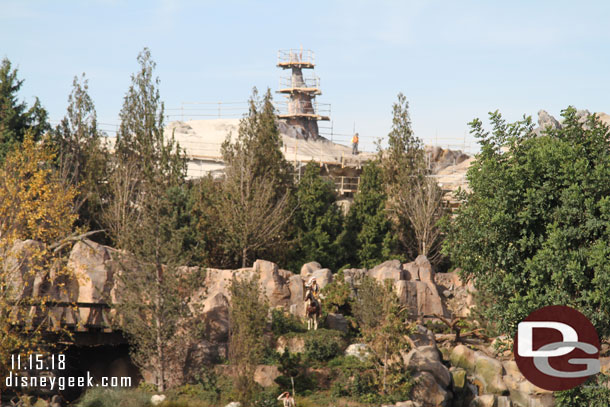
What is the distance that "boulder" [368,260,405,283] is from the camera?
4069 cm

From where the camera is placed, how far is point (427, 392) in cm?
3034

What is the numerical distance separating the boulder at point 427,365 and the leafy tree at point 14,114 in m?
26.3

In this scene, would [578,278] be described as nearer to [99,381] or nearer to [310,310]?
[310,310]

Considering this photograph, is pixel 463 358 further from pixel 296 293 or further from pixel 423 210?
Result: pixel 423 210

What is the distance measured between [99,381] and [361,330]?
1074cm

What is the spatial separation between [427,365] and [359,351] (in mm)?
2730

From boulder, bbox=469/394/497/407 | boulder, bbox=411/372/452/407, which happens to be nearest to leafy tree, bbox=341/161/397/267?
boulder, bbox=469/394/497/407

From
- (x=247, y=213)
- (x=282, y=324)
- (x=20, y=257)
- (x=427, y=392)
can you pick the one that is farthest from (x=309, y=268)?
(x=20, y=257)

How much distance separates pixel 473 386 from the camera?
33250 millimetres

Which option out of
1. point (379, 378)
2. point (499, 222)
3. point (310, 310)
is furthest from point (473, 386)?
point (499, 222)

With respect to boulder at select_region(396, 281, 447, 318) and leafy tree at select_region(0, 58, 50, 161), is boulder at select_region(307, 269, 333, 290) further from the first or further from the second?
leafy tree at select_region(0, 58, 50, 161)

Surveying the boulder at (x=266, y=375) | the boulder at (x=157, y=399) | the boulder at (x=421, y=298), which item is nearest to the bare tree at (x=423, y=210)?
the boulder at (x=421, y=298)

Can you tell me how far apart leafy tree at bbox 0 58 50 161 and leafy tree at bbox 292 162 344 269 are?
16000 millimetres

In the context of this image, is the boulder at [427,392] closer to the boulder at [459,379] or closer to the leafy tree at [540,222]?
the boulder at [459,379]
